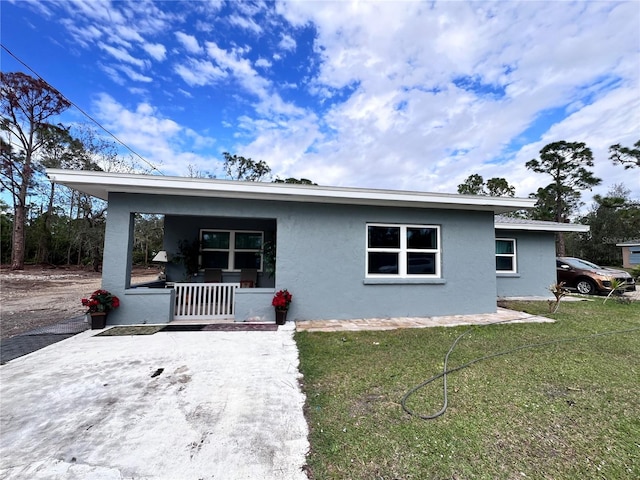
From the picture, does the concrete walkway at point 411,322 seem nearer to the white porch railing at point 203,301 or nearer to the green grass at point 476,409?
the green grass at point 476,409

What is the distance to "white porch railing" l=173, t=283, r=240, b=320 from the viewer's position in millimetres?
5918

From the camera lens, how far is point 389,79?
373 inches

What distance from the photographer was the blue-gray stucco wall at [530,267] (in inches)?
372

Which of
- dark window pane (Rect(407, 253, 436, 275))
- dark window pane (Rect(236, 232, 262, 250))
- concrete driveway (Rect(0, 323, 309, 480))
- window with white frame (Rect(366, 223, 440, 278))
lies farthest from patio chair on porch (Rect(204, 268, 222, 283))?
dark window pane (Rect(407, 253, 436, 275))

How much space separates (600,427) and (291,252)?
482cm

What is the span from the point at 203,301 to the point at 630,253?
32148 mm

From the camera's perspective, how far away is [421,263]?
656cm

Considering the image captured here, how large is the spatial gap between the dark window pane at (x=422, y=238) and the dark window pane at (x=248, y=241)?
4275mm

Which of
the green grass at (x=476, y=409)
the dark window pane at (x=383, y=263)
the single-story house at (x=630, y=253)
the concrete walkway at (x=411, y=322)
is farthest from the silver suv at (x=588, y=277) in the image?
the single-story house at (x=630, y=253)

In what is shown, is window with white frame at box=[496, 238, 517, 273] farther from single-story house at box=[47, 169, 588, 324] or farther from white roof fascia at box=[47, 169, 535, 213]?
white roof fascia at box=[47, 169, 535, 213]

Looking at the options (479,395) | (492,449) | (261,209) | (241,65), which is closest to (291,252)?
(261,209)

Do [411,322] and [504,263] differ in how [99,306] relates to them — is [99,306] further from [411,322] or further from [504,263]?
[504,263]

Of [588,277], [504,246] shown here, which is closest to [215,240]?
[504,246]

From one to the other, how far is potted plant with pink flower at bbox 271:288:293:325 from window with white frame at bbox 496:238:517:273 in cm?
778
